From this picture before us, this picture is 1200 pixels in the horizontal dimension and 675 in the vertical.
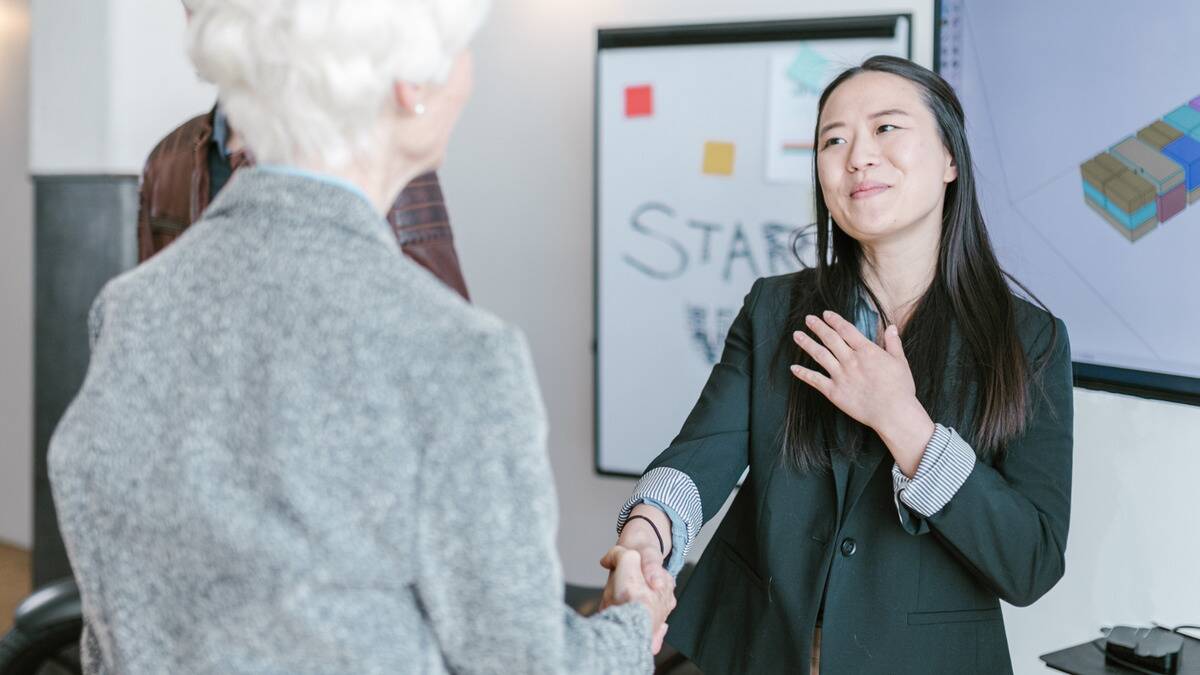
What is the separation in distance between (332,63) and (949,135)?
1043mm

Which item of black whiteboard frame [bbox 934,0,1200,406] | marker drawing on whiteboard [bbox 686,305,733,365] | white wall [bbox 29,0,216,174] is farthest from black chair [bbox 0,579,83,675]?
black whiteboard frame [bbox 934,0,1200,406]

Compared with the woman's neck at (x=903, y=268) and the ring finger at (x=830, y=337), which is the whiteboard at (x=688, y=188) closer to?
the woman's neck at (x=903, y=268)

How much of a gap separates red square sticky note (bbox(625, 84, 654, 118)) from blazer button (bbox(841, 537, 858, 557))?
2.05m

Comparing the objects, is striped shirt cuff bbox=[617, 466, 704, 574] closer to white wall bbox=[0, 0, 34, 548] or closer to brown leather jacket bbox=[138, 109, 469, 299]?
brown leather jacket bbox=[138, 109, 469, 299]

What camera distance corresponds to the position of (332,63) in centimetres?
99

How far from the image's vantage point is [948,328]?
66.8 inches

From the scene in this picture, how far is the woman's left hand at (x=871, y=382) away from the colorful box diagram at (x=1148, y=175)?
0.45m

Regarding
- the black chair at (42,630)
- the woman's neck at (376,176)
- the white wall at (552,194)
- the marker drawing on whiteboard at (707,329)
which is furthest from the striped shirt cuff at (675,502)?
the white wall at (552,194)

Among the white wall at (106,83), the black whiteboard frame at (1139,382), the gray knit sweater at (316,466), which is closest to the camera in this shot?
the gray knit sweater at (316,466)

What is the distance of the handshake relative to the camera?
142 centimetres

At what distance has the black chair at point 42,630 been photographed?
2.61 meters

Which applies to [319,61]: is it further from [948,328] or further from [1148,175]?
[1148,175]

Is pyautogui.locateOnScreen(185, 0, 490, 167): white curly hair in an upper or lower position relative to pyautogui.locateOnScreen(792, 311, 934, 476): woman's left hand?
upper

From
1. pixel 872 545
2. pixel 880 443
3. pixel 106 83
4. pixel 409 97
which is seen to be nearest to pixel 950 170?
pixel 880 443
